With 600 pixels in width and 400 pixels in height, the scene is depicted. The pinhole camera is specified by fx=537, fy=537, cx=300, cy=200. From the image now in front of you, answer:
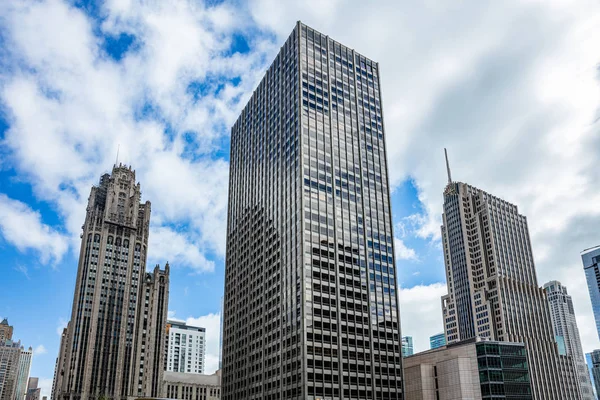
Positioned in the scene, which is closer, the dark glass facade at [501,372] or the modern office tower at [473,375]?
the modern office tower at [473,375]

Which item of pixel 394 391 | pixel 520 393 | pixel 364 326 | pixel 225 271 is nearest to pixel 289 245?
pixel 364 326

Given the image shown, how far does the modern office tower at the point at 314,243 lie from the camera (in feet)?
408

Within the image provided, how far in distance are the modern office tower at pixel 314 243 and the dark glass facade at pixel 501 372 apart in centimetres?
2112

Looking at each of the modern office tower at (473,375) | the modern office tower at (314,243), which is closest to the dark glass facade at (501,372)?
the modern office tower at (473,375)

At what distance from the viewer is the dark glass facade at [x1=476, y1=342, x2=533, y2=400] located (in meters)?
131

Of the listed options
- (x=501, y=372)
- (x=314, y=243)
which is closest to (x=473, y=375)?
(x=501, y=372)

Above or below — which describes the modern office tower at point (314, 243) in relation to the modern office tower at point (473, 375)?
above

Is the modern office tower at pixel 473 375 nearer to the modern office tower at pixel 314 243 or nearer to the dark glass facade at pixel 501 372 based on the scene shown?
the dark glass facade at pixel 501 372

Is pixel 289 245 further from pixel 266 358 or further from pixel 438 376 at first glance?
pixel 438 376

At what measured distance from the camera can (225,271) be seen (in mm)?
184875

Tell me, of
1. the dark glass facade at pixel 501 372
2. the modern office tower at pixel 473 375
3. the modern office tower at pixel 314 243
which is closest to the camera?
the modern office tower at pixel 314 243

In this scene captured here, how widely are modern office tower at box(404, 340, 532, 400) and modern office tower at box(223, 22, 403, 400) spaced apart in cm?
1116

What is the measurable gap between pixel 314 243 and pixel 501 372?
5704 centimetres

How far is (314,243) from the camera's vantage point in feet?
433
